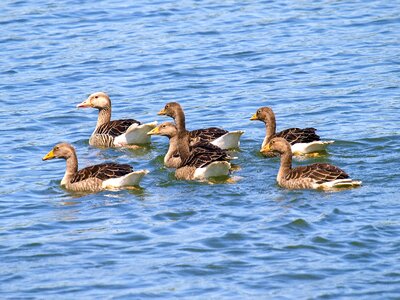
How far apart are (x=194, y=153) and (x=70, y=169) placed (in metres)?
2.18

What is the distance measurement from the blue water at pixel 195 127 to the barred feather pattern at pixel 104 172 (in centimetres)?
36

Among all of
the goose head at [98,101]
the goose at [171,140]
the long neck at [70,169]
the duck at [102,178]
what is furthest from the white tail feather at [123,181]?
the goose head at [98,101]

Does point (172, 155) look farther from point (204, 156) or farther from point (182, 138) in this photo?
point (204, 156)

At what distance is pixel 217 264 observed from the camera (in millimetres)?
14539

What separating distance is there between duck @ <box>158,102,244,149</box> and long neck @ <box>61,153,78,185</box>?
2316 millimetres

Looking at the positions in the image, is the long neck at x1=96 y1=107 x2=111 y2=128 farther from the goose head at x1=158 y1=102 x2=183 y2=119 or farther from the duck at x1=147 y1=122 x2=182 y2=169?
the duck at x1=147 y1=122 x2=182 y2=169

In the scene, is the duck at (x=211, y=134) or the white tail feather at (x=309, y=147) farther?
the duck at (x=211, y=134)

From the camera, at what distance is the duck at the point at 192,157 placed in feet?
60.8

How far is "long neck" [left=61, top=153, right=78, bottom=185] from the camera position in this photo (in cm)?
1888

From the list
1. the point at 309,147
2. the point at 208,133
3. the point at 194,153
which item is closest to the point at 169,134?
the point at 208,133

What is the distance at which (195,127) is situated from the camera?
2283cm

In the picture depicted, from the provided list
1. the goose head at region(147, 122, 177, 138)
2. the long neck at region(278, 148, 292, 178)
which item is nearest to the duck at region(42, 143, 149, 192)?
the goose head at region(147, 122, 177, 138)

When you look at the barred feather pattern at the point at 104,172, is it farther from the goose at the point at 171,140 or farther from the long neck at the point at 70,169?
the goose at the point at 171,140

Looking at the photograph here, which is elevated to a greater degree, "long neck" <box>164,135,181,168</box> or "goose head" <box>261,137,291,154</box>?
"goose head" <box>261,137,291,154</box>
